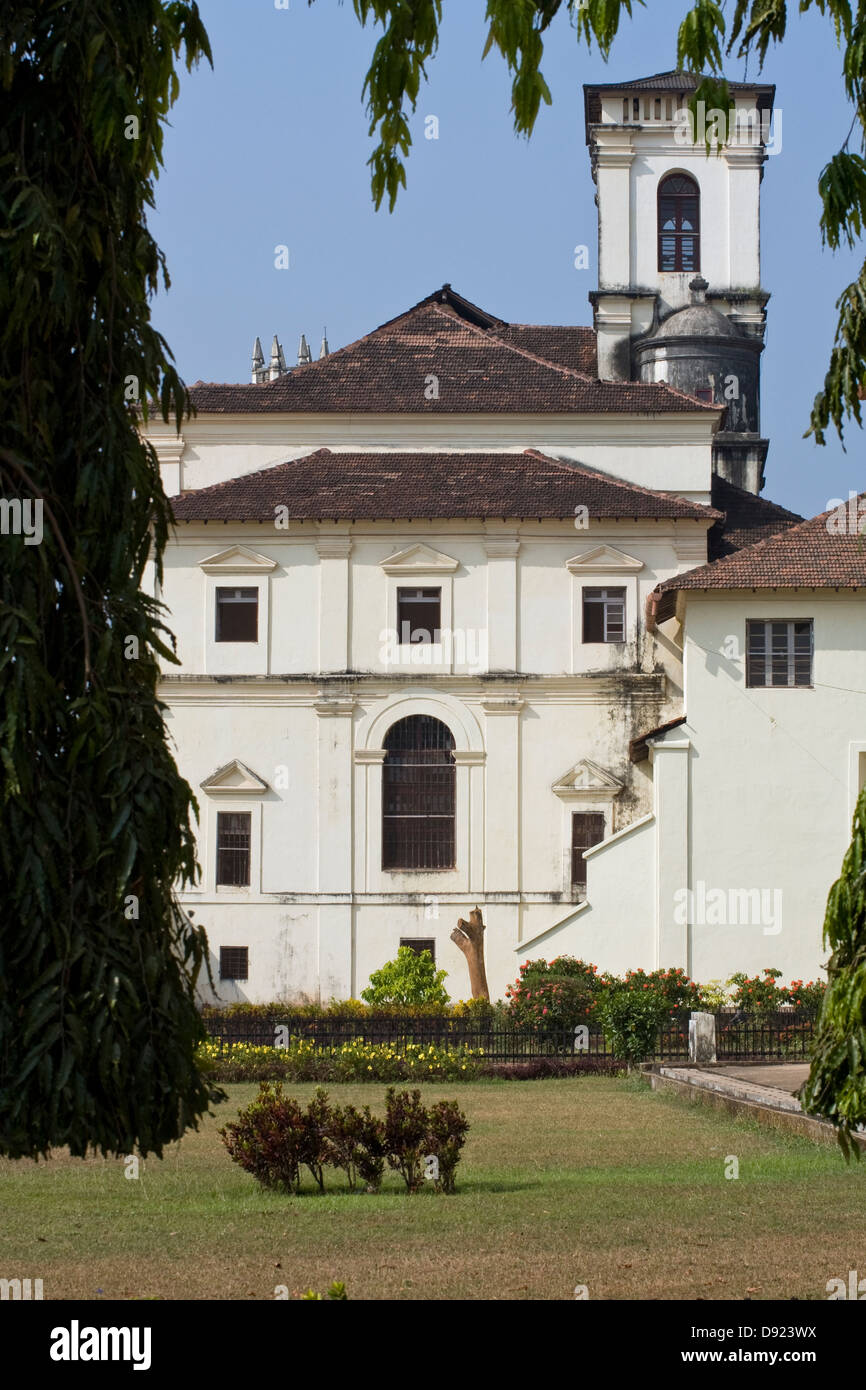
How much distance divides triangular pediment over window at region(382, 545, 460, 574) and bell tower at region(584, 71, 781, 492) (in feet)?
31.6

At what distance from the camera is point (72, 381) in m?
5.93

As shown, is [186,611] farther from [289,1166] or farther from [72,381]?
[72,381]

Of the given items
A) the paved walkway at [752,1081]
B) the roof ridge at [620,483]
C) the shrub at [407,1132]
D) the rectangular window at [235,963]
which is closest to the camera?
the shrub at [407,1132]

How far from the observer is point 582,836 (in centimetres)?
3509

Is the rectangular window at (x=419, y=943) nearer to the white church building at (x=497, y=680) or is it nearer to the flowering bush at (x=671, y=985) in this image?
the white church building at (x=497, y=680)

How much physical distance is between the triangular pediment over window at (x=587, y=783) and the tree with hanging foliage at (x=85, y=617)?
29.3 meters

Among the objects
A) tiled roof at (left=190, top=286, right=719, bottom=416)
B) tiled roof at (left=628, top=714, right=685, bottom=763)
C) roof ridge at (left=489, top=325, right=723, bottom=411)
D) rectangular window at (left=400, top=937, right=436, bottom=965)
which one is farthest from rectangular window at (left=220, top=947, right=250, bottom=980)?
roof ridge at (left=489, top=325, right=723, bottom=411)

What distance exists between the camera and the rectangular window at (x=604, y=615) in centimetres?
3572

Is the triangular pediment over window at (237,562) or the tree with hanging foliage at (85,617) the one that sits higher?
the triangular pediment over window at (237,562)

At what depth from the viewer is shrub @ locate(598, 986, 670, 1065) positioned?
2541cm

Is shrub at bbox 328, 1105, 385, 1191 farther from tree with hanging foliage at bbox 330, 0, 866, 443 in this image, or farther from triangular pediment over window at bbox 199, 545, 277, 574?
triangular pediment over window at bbox 199, 545, 277, 574

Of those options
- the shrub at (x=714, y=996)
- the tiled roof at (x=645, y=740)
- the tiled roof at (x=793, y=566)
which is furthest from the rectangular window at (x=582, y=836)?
the tiled roof at (x=793, y=566)

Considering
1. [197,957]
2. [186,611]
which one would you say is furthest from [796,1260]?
[186,611]

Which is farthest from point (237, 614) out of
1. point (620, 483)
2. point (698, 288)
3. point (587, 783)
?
point (698, 288)
